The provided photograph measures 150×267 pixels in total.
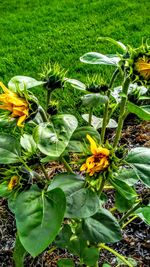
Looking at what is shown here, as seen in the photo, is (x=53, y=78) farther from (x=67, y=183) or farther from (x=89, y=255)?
(x=89, y=255)

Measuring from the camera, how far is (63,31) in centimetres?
416

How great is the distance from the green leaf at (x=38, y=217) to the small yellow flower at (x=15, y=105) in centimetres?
20

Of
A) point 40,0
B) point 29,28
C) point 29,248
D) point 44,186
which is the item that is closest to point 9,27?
point 29,28

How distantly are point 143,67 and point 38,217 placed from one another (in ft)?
1.37

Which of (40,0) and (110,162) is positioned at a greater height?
(110,162)

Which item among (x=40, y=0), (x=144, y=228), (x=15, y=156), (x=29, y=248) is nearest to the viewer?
(x=29, y=248)

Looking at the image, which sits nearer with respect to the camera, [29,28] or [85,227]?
[85,227]

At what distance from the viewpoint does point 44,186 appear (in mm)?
1381

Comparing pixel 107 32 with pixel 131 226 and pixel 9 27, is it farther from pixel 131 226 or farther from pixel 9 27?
pixel 131 226

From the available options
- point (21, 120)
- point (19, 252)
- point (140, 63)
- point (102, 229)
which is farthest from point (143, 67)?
point (19, 252)

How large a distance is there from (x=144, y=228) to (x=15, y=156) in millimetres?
1012

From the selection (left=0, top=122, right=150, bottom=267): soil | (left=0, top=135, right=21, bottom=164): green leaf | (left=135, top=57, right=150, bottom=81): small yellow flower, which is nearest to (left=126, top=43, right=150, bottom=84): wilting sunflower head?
(left=135, top=57, right=150, bottom=81): small yellow flower

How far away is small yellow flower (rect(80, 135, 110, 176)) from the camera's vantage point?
3.69 feet

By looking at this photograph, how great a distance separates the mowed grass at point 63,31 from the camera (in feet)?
12.0
